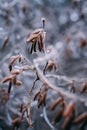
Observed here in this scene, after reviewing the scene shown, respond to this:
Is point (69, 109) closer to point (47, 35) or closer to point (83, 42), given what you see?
point (83, 42)

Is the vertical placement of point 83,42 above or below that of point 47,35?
below

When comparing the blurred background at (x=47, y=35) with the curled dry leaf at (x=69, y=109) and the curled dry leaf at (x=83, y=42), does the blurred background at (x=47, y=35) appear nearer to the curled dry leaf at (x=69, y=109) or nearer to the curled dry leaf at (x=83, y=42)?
the curled dry leaf at (x=83, y=42)

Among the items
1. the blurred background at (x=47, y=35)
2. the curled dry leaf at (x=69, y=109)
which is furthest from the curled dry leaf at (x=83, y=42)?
the curled dry leaf at (x=69, y=109)

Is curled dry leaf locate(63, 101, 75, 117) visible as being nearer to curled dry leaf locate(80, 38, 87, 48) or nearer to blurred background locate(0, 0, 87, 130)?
blurred background locate(0, 0, 87, 130)

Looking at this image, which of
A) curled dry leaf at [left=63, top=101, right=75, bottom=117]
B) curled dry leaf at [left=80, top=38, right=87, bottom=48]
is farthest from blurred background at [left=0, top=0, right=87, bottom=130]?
curled dry leaf at [left=63, top=101, right=75, bottom=117]

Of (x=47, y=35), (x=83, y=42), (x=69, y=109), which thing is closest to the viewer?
(x=69, y=109)

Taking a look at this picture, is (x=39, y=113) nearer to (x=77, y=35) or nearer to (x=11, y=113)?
(x=11, y=113)

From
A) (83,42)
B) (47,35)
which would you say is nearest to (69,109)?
(83,42)

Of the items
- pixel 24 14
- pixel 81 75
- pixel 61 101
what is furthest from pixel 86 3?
pixel 61 101
